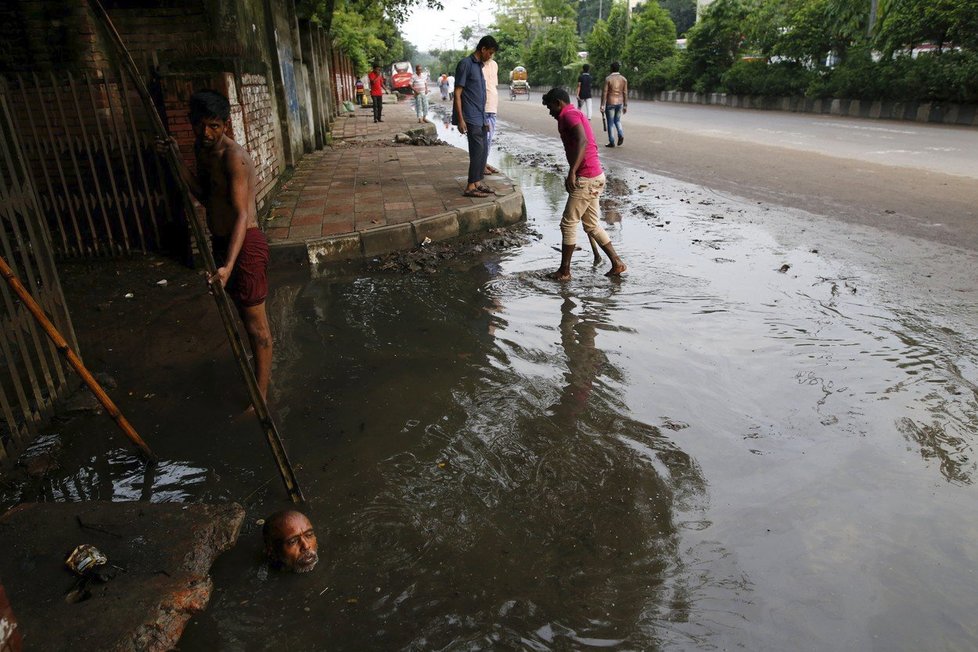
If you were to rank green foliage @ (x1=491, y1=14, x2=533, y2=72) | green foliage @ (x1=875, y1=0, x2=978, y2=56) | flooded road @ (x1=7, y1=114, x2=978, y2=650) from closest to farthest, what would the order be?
flooded road @ (x1=7, y1=114, x2=978, y2=650), green foliage @ (x1=875, y1=0, x2=978, y2=56), green foliage @ (x1=491, y1=14, x2=533, y2=72)

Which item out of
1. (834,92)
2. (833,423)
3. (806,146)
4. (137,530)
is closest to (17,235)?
(137,530)

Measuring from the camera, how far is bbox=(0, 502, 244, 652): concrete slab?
6.66 ft

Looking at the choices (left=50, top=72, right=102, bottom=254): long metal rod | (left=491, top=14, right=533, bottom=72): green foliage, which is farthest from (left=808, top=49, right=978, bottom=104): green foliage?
(left=491, top=14, right=533, bottom=72): green foliage

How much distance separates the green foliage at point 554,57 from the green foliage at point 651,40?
34.9ft

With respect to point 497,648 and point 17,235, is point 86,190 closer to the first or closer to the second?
point 17,235

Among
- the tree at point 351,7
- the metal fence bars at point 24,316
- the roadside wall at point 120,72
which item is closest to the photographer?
the metal fence bars at point 24,316

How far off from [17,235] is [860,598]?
407 centimetres

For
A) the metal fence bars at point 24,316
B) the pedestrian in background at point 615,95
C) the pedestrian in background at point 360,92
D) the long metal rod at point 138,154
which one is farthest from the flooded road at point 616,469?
the pedestrian in background at point 360,92

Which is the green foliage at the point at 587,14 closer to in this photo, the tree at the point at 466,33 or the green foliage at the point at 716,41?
the tree at the point at 466,33

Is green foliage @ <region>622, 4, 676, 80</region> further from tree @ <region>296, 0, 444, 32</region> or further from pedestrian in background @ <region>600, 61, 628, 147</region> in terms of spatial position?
pedestrian in background @ <region>600, 61, 628, 147</region>

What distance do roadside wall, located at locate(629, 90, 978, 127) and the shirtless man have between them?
22071mm

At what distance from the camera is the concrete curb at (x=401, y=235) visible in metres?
6.07

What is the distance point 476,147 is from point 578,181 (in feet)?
8.30

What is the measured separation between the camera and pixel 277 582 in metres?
2.33
